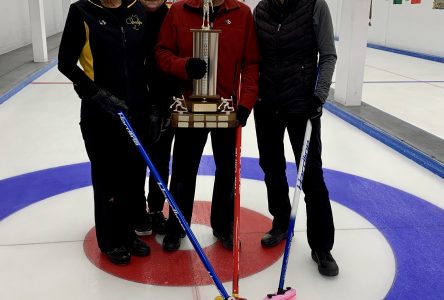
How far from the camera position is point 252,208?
131 inches

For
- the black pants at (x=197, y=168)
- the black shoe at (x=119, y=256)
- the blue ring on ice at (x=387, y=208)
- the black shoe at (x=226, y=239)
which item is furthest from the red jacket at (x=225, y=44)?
the blue ring on ice at (x=387, y=208)

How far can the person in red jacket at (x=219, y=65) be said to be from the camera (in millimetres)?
2291

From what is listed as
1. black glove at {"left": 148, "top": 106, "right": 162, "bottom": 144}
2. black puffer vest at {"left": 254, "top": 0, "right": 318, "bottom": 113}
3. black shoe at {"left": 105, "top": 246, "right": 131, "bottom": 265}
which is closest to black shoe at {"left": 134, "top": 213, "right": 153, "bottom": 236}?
black shoe at {"left": 105, "top": 246, "right": 131, "bottom": 265}

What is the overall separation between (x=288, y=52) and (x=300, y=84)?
0.17 metres

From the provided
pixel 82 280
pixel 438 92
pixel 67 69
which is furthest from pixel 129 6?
pixel 438 92

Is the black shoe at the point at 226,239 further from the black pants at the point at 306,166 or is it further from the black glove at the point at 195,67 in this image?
the black glove at the point at 195,67

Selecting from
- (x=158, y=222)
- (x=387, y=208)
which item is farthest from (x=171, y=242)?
(x=387, y=208)

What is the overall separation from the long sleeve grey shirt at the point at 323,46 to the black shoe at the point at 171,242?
3.65 ft

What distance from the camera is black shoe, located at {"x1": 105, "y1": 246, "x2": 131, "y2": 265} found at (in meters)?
2.53

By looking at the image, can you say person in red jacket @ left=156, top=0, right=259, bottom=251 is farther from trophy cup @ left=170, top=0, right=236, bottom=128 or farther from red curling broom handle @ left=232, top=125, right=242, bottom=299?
red curling broom handle @ left=232, top=125, right=242, bottom=299

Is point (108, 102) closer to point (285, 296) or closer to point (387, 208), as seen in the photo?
point (285, 296)

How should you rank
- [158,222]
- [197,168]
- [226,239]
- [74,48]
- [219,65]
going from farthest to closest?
[158,222], [226,239], [197,168], [219,65], [74,48]

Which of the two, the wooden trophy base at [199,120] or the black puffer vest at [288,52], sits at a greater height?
the black puffer vest at [288,52]

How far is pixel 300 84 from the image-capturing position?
2389 millimetres
